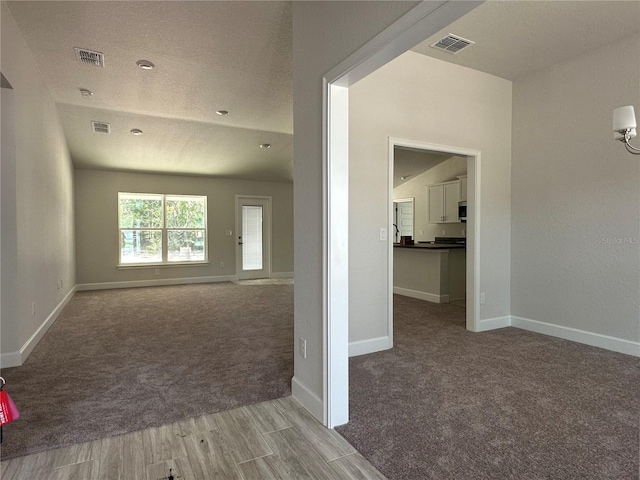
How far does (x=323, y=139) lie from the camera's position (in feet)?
6.63

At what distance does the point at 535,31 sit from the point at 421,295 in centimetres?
389

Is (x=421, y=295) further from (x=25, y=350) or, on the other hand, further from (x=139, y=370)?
(x=25, y=350)

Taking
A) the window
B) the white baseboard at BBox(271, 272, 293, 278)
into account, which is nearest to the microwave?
the white baseboard at BBox(271, 272, 293, 278)

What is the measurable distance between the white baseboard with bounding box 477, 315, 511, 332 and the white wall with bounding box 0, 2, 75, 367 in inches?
177

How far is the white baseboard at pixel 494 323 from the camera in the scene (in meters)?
3.99

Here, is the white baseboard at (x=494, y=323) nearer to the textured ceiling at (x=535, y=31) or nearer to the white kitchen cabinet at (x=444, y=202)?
the textured ceiling at (x=535, y=31)

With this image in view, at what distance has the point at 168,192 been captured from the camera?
7.66 metres

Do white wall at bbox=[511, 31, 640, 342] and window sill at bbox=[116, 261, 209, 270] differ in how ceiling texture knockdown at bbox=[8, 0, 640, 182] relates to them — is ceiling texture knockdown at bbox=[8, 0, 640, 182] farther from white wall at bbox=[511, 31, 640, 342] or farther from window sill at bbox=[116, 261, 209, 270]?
window sill at bbox=[116, 261, 209, 270]

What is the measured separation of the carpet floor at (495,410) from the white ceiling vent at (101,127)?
4.98 metres

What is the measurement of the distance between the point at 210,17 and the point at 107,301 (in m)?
4.91

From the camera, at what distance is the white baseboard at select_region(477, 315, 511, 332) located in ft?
13.1

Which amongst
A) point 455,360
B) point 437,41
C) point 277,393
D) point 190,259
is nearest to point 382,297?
point 455,360

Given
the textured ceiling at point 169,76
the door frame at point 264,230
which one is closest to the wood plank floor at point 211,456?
the textured ceiling at point 169,76

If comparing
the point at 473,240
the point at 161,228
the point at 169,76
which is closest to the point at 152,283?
the point at 161,228
